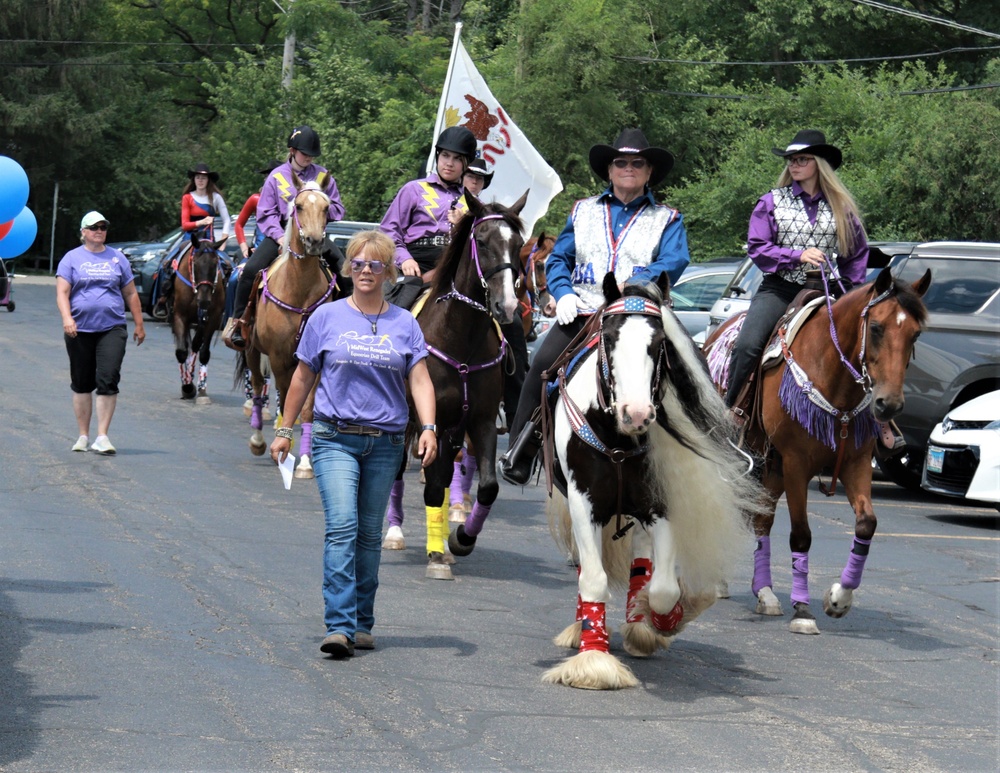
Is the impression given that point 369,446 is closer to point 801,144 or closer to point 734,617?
point 734,617

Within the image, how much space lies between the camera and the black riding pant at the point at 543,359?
8.62 meters

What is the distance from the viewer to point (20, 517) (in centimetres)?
1116

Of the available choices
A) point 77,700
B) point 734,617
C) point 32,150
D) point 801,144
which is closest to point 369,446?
point 77,700

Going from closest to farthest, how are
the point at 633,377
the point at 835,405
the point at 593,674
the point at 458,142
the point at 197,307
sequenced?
the point at 633,377 < the point at 593,674 < the point at 835,405 < the point at 458,142 < the point at 197,307

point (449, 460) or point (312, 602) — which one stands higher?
point (449, 460)

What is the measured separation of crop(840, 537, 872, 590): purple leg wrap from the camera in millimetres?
8995

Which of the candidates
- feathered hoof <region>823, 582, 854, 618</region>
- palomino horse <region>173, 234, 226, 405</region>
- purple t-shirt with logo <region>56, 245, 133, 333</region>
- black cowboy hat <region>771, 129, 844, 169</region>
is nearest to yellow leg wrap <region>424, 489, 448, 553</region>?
feathered hoof <region>823, 582, 854, 618</region>

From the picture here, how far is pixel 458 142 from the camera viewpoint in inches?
445

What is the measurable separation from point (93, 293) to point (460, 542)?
6.26 m

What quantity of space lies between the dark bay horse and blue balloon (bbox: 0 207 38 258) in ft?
9.02

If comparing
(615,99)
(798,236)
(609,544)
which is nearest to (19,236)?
(609,544)

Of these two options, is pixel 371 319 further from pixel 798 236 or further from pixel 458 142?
pixel 458 142

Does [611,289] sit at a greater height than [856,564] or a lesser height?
greater

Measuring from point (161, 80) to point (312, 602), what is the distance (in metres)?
56.8
